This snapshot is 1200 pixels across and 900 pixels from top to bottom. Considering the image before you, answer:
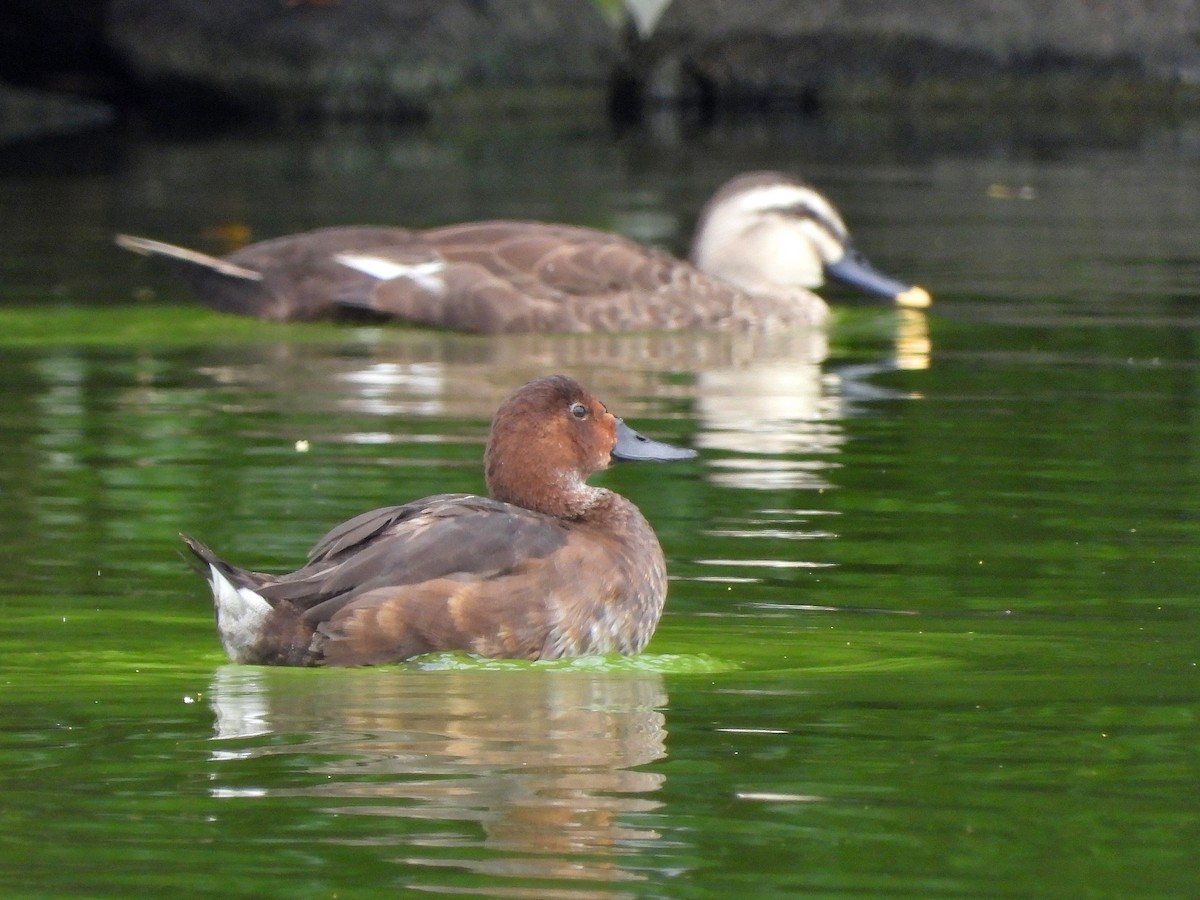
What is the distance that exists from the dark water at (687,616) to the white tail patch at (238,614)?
8 cm

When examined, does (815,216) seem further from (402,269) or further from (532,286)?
(402,269)

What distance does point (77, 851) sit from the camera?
188 inches

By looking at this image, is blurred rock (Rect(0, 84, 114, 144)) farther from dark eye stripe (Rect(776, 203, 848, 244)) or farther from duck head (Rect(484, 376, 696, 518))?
duck head (Rect(484, 376, 696, 518))

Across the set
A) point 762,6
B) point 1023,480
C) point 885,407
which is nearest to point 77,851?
point 1023,480

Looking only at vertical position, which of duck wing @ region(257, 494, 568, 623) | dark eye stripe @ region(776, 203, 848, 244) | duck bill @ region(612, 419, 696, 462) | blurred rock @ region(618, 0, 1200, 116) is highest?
blurred rock @ region(618, 0, 1200, 116)

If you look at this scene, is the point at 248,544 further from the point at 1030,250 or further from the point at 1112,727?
the point at 1030,250

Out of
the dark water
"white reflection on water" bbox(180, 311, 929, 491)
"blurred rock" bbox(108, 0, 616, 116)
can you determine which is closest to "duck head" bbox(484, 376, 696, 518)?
the dark water

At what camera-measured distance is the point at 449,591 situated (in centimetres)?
633

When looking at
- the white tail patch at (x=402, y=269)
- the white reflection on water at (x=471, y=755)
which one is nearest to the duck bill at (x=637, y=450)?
the white reflection on water at (x=471, y=755)

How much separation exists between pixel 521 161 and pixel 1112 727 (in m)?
18.1

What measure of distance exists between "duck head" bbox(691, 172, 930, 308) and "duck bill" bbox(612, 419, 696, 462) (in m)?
6.50

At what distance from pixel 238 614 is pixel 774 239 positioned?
8.25 meters

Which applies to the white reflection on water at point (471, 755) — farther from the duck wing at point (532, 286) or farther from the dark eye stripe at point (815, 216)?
the dark eye stripe at point (815, 216)

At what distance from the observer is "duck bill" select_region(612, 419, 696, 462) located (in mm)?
7289
